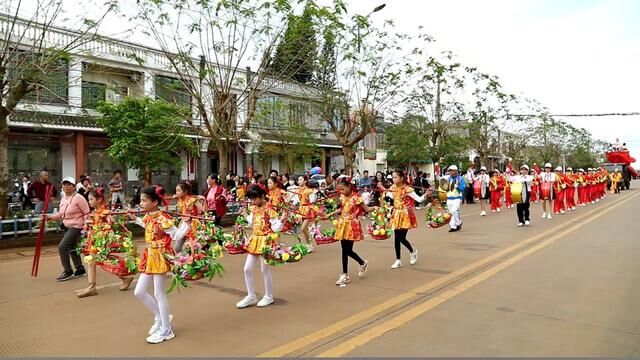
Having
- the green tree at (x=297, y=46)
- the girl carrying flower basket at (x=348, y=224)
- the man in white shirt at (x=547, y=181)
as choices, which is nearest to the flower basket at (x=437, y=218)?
the girl carrying flower basket at (x=348, y=224)

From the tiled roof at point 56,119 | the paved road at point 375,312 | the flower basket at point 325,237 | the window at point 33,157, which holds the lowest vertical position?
the paved road at point 375,312

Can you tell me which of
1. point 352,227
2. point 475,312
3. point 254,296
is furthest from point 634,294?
point 254,296

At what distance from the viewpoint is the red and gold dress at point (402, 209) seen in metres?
8.02

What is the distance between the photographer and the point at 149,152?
2031 cm

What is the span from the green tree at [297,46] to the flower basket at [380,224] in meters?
7.10

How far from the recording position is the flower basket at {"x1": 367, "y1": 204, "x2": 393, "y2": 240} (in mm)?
7969

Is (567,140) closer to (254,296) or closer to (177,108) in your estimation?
(177,108)

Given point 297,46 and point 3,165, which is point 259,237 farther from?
point 297,46

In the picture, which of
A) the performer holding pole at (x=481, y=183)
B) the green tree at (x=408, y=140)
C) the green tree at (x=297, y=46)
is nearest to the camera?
the green tree at (x=297, y=46)

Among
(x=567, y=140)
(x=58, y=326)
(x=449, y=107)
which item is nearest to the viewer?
(x=58, y=326)

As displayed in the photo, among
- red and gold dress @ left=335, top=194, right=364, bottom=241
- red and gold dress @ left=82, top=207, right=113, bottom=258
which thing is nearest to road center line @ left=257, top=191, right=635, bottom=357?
red and gold dress @ left=335, top=194, right=364, bottom=241

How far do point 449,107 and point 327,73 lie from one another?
32.2 feet

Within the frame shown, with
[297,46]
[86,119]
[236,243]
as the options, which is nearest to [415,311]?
[236,243]

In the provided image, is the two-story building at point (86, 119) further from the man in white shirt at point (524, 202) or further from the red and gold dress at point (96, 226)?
the red and gold dress at point (96, 226)
